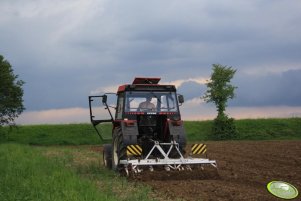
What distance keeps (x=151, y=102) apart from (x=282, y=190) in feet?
16.0

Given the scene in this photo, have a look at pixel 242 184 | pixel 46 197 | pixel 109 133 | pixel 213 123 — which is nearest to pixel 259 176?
pixel 242 184

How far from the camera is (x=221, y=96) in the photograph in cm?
4400

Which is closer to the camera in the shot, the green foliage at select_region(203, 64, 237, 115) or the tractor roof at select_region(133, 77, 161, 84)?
the tractor roof at select_region(133, 77, 161, 84)

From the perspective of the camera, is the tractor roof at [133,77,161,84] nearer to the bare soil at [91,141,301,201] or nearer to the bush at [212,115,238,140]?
the bare soil at [91,141,301,201]

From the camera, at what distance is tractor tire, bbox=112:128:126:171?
1390 cm

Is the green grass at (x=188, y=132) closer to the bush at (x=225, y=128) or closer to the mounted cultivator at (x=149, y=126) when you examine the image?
the bush at (x=225, y=128)

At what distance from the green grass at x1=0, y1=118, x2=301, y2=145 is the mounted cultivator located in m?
27.5

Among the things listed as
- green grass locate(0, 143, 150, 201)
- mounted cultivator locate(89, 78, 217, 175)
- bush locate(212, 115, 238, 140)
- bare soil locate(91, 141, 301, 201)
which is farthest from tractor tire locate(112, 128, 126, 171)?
bush locate(212, 115, 238, 140)

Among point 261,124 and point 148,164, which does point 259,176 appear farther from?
point 261,124

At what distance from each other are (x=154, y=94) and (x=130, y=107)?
2.61ft

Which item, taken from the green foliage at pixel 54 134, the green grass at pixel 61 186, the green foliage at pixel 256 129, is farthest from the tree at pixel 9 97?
the green grass at pixel 61 186

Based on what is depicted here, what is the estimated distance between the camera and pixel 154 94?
48.4ft

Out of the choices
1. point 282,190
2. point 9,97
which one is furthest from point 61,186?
point 9,97

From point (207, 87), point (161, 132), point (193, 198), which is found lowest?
point (193, 198)
